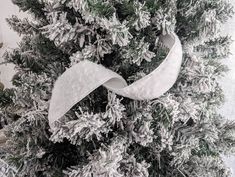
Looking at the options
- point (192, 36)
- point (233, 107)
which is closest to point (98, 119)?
point (192, 36)

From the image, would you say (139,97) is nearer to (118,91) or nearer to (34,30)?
(118,91)

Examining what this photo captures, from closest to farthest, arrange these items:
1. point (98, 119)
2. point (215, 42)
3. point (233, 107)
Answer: point (98, 119)
point (215, 42)
point (233, 107)

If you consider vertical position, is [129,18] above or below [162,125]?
above

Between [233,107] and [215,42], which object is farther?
[233,107]
